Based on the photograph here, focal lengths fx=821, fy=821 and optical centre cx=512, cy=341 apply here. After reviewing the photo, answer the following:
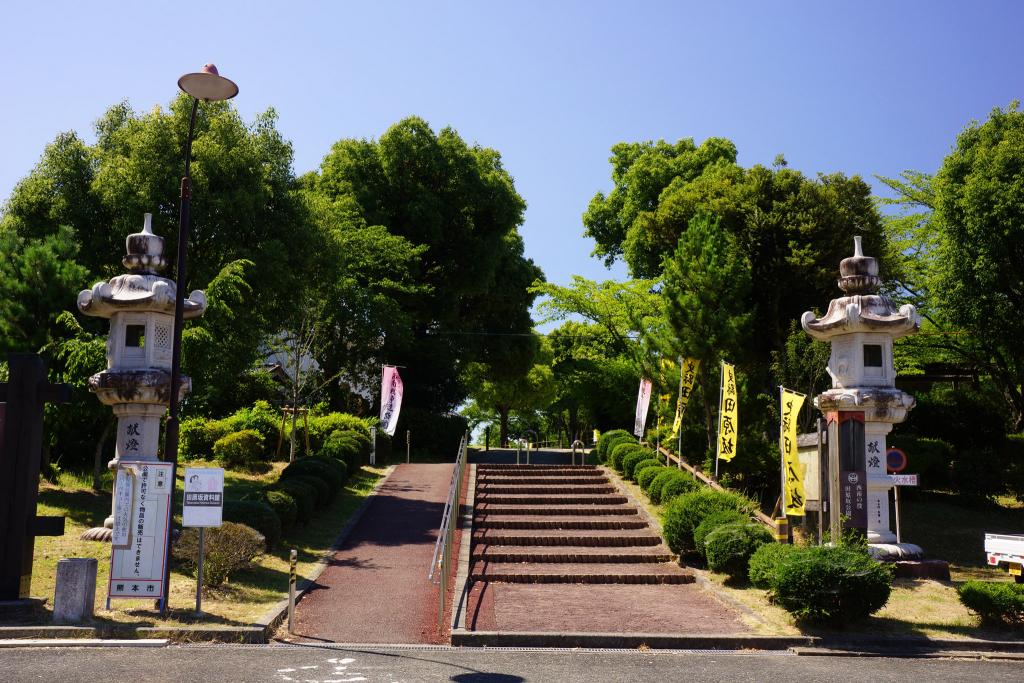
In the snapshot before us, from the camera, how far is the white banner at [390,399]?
88.0 feet

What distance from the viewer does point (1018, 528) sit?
20375 millimetres

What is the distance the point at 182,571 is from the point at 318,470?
6.38m

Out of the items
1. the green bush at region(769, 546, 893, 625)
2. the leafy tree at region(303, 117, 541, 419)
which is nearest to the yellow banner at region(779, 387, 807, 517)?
the green bush at region(769, 546, 893, 625)

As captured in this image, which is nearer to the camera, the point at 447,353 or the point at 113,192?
the point at 113,192

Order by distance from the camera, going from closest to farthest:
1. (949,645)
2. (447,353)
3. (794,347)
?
1. (949,645)
2. (794,347)
3. (447,353)

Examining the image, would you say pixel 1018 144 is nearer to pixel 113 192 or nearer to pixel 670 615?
pixel 670 615

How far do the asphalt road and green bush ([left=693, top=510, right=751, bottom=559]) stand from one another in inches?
177

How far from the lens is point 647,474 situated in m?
20.2

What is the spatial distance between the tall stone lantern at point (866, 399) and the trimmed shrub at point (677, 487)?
3.77 metres

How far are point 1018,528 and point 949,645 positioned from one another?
39.0ft

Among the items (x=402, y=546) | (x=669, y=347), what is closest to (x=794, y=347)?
(x=669, y=347)

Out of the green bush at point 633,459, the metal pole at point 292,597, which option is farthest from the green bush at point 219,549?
the green bush at point 633,459

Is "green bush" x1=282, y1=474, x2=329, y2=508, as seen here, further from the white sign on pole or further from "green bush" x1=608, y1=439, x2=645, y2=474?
"green bush" x1=608, y1=439, x2=645, y2=474

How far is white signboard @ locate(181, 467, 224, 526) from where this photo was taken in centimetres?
1109
